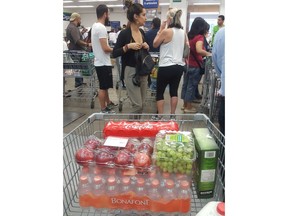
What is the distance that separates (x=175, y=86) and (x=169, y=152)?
2355 millimetres

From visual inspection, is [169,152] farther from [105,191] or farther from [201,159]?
[105,191]

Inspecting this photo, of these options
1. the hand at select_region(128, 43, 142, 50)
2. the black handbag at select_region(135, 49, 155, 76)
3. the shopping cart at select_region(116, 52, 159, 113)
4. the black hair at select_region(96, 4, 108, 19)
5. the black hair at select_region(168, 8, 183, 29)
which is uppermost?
the black hair at select_region(96, 4, 108, 19)

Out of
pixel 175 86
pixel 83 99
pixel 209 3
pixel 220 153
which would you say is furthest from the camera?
pixel 209 3

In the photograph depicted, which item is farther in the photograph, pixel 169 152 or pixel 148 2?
pixel 148 2

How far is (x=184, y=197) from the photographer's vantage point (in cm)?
87

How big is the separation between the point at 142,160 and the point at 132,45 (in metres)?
1.99

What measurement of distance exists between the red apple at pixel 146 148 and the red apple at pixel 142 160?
0.05m

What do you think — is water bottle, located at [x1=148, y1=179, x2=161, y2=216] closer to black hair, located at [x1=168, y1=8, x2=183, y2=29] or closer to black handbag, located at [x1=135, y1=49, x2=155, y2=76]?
black handbag, located at [x1=135, y1=49, x2=155, y2=76]

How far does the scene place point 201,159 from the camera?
2.95 feet

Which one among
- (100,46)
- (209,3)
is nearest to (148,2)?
(100,46)

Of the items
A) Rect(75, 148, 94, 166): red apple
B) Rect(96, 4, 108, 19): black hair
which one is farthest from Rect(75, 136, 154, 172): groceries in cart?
Rect(96, 4, 108, 19): black hair

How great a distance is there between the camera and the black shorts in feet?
11.3

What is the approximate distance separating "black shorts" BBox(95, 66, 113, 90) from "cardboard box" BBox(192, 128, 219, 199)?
265 centimetres

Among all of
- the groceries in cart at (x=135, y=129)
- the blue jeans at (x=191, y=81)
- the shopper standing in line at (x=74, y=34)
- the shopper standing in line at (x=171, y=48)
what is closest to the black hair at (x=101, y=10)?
the shopper standing in line at (x=171, y=48)
